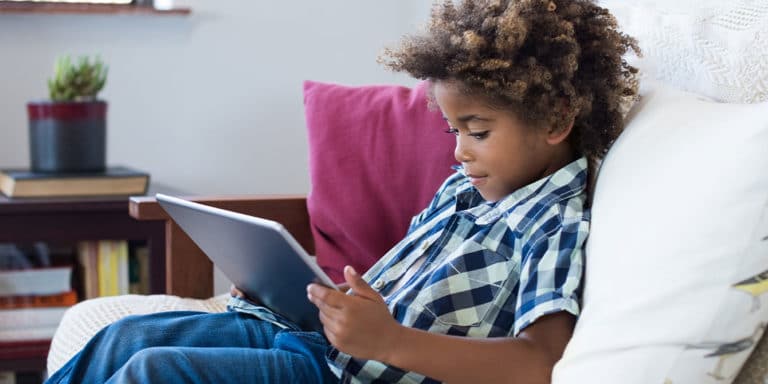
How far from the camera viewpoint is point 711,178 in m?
0.83

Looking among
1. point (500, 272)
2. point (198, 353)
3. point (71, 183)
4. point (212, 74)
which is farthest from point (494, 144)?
point (212, 74)

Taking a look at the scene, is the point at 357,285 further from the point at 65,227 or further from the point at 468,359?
the point at 65,227

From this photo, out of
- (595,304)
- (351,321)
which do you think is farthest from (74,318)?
(595,304)

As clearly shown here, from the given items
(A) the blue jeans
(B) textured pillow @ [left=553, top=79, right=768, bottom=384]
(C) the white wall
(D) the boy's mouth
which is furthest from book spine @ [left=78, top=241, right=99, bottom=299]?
(B) textured pillow @ [left=553, top=79, right=768, bottom=384]

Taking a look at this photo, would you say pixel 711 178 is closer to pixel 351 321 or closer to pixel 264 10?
pixel 351 321

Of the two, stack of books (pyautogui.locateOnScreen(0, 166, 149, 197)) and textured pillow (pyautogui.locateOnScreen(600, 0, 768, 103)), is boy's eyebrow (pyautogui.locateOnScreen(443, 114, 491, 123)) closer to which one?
textured pillow (pyautogui.locateOnScreen(600, 0, 768, 103))

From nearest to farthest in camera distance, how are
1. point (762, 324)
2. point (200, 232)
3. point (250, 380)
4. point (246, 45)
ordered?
point (762, 324) < point (250, 380) < point (200, 232) < point (246, 45)

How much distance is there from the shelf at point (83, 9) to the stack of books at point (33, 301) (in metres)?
0.54

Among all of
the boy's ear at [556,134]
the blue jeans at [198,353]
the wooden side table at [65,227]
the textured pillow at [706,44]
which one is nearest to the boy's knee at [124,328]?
the blue jeans at [198,353]

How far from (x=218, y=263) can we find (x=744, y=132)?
0.63 metres

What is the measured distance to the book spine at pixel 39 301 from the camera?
191 centimetres

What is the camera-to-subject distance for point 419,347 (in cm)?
88

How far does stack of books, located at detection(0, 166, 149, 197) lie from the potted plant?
0.03m

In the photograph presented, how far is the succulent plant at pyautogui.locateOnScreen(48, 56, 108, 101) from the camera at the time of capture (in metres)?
1.95
